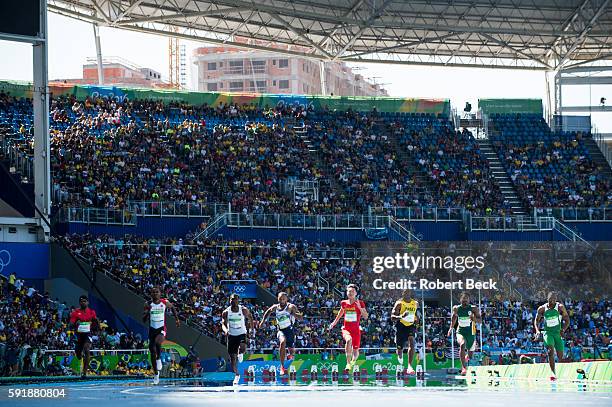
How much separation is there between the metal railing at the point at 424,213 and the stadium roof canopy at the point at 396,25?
1192cm

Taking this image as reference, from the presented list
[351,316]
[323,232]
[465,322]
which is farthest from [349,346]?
[323,232]

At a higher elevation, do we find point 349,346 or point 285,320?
point 285,320

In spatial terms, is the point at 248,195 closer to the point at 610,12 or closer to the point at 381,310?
the point at 381,310

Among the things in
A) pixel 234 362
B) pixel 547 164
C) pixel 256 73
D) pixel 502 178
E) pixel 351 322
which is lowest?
pixel 234 362

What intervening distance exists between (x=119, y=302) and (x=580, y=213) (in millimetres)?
25915

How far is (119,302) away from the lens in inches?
2042

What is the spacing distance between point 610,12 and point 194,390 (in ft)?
171

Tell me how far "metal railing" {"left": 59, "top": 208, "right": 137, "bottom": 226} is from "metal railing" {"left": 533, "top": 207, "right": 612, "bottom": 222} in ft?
70.4

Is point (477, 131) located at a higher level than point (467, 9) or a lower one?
lower

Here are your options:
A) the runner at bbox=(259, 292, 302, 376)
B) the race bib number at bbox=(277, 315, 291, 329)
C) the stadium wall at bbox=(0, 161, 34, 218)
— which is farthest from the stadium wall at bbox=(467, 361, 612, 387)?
the stadium wall at bbox=(0, 161, 34, 218)

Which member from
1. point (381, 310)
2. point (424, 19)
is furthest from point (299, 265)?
point (424, 19)

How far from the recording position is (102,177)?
60.2m

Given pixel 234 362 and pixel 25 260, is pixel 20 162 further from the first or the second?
pixel 234 362

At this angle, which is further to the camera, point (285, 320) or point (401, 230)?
point (401, 230)
